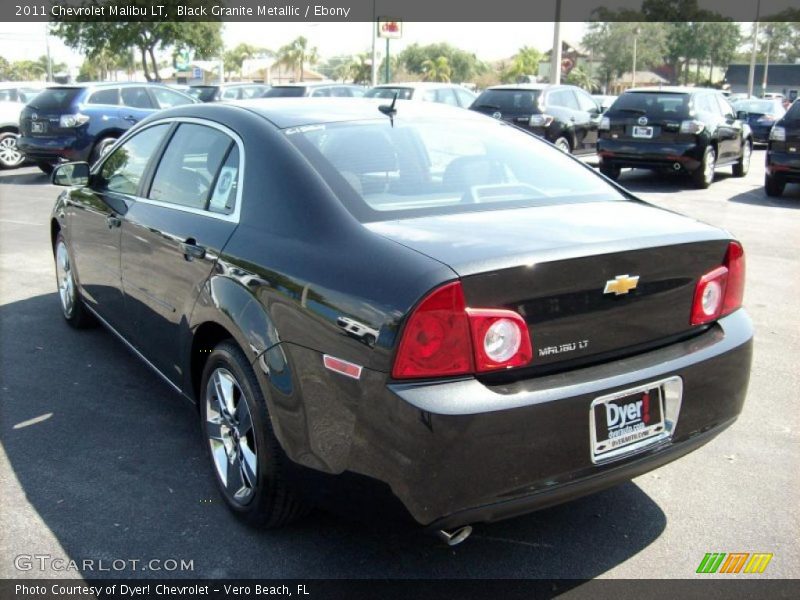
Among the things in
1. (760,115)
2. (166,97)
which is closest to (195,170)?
(166,97)

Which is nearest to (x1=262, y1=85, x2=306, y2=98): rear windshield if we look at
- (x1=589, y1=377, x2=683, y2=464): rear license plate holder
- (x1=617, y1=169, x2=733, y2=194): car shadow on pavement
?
(x1=617, y1=169, x2=733, y2=194): car shadow on pavement

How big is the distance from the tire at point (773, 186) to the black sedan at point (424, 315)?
9925 mm

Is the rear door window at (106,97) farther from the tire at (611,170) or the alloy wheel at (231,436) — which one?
the alloy wheel at (231,436)

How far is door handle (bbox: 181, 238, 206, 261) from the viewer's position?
3359mm

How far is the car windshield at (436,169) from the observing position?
3064mm

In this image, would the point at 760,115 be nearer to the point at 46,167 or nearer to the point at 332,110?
the point at 46,167

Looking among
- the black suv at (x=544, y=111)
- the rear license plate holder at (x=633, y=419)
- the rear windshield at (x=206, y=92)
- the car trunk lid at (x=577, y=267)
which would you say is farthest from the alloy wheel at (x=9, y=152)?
the rear license plate holder at (x=633, y=419)

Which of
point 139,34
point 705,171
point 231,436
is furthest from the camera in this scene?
point 139,34

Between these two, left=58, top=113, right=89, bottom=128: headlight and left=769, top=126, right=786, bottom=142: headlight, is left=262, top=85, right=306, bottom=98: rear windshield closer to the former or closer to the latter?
left=58, top=113, right=89, bottom=128: headlight

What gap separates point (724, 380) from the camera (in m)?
2.95

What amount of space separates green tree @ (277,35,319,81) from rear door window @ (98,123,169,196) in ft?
271

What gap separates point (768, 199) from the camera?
12500 millimetres

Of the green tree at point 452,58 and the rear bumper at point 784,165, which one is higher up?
the green tree at point 452,58

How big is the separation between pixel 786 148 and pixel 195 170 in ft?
34.4
